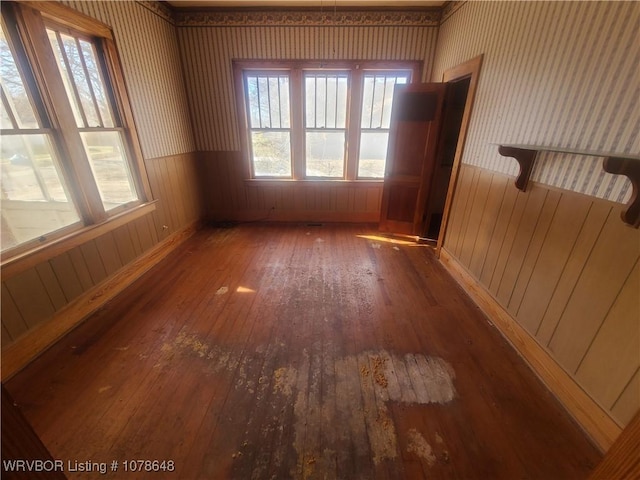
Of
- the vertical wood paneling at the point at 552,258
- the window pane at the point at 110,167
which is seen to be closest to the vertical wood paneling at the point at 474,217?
the vertical wood paneling at the point at 552,258

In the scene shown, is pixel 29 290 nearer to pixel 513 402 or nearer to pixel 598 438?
pixel 513 402

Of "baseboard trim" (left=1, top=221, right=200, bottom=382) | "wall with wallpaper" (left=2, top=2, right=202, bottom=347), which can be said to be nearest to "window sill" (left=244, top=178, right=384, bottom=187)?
"wall with wallpaper" (left=2, top=2, right=202, bottom=347)

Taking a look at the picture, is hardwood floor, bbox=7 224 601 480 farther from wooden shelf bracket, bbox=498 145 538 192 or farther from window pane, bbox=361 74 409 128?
window pane, bbox=361 74 409 128

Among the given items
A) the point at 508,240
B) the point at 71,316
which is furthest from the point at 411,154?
the point at 71,316

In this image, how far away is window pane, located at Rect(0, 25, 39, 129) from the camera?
1.80 m

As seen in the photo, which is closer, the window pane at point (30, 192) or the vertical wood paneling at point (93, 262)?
the window pane at point (30, 192)

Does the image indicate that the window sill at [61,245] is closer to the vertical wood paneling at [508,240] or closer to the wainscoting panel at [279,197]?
the wainscoting panel at [279,197]

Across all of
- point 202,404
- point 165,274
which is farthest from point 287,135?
point 202,404

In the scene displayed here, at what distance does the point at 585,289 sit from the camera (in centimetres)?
154

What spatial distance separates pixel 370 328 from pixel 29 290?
8.10 ft

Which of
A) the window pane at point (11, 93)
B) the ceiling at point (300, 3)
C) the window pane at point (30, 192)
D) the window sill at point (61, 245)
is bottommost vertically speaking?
the window sill at point (61, 245)

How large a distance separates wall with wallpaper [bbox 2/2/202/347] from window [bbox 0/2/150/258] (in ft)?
0.64

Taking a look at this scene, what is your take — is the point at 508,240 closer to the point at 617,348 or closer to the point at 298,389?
the point at 617,348

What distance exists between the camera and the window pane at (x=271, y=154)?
4.20 meters
